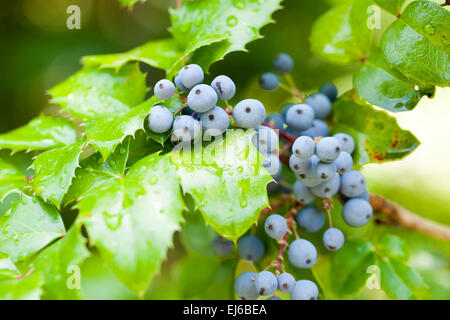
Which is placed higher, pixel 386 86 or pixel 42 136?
pixel 386 86

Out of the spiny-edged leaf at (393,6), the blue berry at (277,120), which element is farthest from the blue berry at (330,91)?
the spiny-edged leaf at (393,6)

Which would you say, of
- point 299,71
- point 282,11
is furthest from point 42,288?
point 282,11

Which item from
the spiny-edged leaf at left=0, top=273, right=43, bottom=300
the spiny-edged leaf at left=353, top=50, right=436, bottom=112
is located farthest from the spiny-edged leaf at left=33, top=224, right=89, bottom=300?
the spiny-edged leaf at left=353, top=50, right=436, bottom=112

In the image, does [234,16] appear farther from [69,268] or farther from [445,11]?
[69,268]

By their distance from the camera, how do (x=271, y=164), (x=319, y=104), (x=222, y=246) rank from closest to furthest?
A: 1. (x=271, y=164)
2. (x=319, y=104)
3. (x=222, y=246)

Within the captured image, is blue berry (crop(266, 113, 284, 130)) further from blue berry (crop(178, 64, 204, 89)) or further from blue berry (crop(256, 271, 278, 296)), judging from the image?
blue berry (crop(256, 271, 278, 296))

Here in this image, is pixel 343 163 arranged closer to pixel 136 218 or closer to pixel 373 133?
pixel 373 133

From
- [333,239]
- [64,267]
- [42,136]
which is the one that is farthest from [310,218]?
[42,136]
